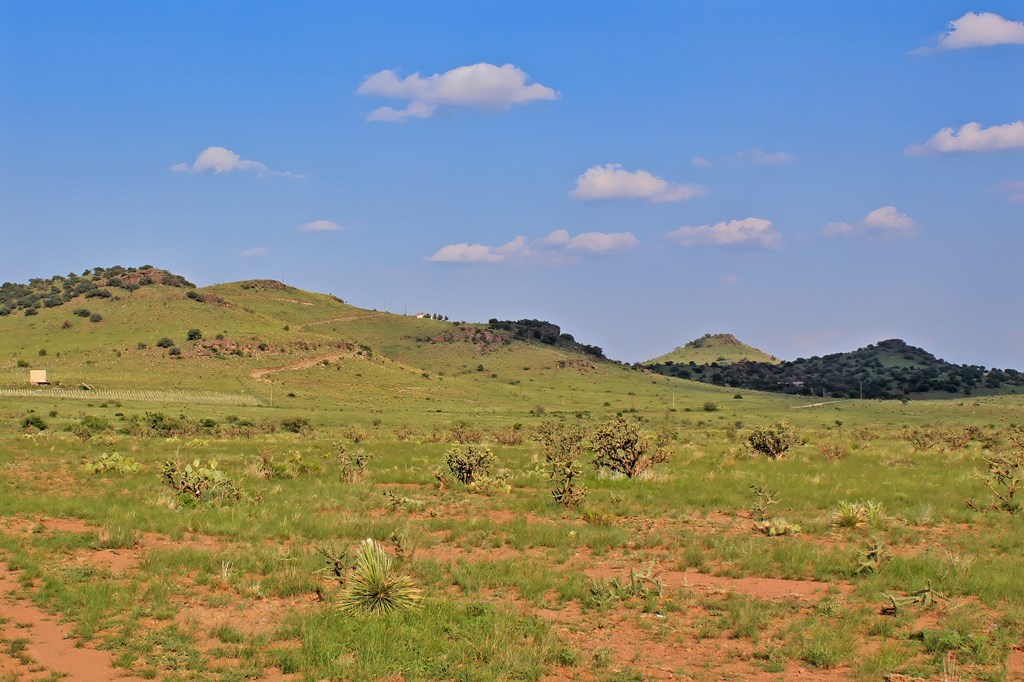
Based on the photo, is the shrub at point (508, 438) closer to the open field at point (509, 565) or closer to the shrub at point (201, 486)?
the open field at point (509, 565)

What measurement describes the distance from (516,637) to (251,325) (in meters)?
97.5

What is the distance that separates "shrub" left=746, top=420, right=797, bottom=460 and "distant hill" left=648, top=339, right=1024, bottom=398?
7695 cm

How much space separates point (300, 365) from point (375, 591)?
8238cm

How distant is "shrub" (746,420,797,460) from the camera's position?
3266 cm

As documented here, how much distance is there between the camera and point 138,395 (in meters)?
68.8

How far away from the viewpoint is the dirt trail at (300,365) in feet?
284

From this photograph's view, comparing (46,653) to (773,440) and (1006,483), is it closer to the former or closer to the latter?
(1006,483)

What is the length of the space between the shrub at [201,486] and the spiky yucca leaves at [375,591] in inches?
330

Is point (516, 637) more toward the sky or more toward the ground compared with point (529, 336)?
more toward the ground

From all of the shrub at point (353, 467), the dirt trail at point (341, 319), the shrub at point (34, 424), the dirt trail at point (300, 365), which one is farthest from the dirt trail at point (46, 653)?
the dirt trail at point (341, 319)

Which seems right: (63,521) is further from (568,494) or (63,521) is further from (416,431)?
(416,431)

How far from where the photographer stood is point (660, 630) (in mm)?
11242

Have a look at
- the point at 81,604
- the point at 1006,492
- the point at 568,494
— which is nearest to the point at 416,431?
the point at 568,494

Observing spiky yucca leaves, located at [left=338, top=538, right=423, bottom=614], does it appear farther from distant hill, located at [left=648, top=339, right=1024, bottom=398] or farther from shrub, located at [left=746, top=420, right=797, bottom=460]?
distant hill, located at [left=648, top=339, right=1024, bottom=398]
